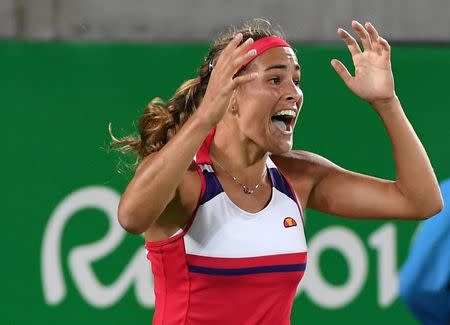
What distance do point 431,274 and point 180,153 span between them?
78 centimetres

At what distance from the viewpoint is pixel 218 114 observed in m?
3.03

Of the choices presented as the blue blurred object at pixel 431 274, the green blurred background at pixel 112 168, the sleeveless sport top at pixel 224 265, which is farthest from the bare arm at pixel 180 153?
the green blurred background at pixel 112 168

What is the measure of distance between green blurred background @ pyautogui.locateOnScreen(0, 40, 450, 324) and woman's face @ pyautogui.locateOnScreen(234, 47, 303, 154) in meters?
1.63

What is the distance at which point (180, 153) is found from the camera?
303 cm

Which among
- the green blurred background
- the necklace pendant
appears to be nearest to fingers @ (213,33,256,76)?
the necklace pendant

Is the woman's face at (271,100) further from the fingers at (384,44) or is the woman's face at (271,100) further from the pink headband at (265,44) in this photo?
the fingers at (384,44)

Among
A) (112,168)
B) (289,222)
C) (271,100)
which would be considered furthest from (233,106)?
(112,168)

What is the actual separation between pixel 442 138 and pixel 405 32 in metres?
0.50

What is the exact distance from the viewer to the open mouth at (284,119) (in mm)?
3422

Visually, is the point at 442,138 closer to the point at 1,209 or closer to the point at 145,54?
the point at 145,54

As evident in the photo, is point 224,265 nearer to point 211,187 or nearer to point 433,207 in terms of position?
point 211,187

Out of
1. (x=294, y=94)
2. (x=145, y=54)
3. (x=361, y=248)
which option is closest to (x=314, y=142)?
(x=361, y=248)

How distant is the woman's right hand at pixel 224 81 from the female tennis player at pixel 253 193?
7.2 inches

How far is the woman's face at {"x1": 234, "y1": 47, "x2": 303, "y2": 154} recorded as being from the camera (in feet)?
11.2
